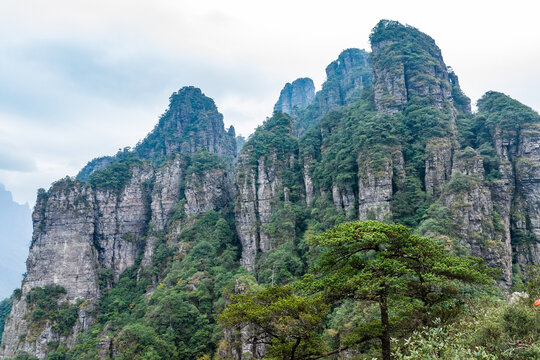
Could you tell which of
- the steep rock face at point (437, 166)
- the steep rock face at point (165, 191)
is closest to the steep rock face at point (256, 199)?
the steep rock face at point (165, 191)

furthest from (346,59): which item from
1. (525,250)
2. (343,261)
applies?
(343,261)

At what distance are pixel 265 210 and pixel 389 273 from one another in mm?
34883

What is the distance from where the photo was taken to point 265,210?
1764 inches

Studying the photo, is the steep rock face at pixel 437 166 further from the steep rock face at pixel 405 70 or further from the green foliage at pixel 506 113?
the steep rock face at pixel 405 70

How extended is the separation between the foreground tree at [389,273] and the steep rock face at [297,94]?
9089 cm

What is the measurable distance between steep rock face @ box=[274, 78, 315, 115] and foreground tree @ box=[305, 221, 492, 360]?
298 ft

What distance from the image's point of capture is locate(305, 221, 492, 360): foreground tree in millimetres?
9945

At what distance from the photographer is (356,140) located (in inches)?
1459

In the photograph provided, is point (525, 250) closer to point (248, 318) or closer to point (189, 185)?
point (248, 318)

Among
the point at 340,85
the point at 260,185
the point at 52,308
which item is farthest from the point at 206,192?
the point at 340,85

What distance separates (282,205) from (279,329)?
31.3 meters

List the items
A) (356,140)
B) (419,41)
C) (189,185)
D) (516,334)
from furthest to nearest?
(189,185) → (419,41) → (356,140) → (516,334)

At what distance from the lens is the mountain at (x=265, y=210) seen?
28531mm

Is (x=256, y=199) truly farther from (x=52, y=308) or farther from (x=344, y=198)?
(x=52, y=308)
